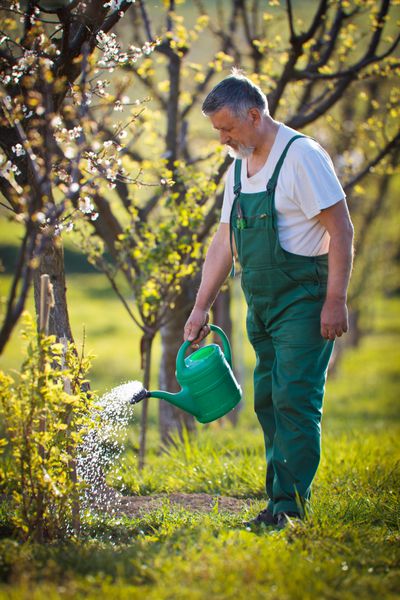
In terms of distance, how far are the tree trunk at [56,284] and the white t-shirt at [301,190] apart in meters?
1.00

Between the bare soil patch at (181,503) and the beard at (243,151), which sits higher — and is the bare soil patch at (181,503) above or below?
below

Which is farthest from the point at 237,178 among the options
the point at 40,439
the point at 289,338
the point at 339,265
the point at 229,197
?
the point at 40,439

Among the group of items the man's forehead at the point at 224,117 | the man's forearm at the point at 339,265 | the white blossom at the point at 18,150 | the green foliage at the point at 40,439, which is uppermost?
the man's forehead at the point at 224,117

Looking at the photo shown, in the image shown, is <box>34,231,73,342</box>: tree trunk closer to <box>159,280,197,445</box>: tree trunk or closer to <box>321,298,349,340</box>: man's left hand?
<box>321,298,349,340</box>: man's left hand

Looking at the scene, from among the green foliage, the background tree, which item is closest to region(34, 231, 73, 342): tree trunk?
the background tree

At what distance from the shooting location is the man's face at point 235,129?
132 inches

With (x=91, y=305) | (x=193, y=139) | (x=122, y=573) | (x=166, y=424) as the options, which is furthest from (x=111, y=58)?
(x=91, y=305)

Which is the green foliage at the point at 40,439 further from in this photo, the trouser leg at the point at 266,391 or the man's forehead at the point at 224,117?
the man's forehead at the point at 224,117

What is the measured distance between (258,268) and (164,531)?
1187 millimetres

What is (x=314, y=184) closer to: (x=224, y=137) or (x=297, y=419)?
(x=224, y=137)

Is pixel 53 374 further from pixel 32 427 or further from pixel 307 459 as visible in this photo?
pixel 307 459

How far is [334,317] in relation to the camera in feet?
10.6

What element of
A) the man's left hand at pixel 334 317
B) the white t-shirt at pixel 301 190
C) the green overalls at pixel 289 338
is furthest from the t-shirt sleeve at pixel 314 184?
the man's left hand at pixel 334 317

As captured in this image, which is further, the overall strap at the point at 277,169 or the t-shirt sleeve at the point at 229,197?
the t-shirt sleeve at the point at 229,197
